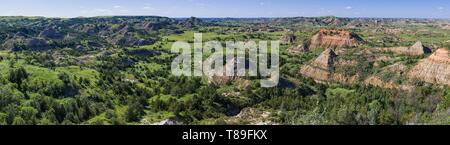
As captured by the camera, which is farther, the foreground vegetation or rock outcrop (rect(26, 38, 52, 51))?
rock outcrop (rect(26, 38, 52, 51))

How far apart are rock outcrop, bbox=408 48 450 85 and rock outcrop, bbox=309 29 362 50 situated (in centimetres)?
7120

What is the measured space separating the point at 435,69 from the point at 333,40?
82498 millimetres

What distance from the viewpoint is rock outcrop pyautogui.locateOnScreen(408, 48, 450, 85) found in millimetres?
97787

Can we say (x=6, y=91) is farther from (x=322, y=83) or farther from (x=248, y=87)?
(x=322, y=83)

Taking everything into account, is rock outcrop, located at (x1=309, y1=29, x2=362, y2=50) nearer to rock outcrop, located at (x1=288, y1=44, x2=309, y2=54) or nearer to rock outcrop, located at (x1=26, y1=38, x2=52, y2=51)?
rock outcrop, located at (x1=288, y1=44, x2=309, y2=54)

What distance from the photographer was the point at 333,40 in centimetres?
18175

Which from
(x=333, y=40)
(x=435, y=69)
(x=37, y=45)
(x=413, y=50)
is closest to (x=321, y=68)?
(x=435, y=69)

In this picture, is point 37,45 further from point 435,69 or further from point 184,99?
point 435,69

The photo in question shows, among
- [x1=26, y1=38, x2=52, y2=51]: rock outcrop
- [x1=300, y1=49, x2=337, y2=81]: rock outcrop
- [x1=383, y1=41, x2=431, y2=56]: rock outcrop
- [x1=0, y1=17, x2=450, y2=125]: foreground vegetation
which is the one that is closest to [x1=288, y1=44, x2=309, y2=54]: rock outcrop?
[x1=383, y1=41, x2=431, y2=56]: rock outcrop

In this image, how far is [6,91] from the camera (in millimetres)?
73688

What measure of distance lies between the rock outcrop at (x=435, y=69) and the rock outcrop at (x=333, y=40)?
71.2m
